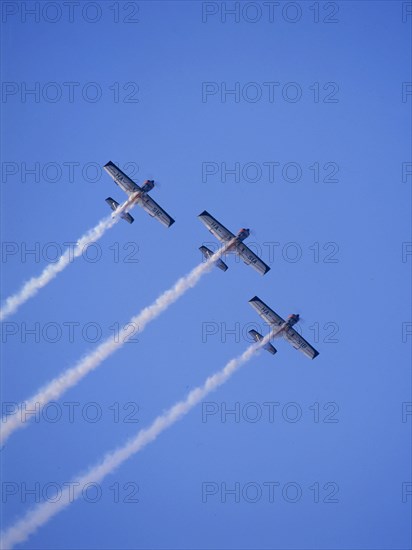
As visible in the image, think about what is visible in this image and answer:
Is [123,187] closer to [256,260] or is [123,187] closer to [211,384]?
[256,260]

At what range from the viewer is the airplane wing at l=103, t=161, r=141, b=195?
2469 inches

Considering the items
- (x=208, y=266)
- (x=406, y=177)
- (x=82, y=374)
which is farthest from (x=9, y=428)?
(x=406, y=177)

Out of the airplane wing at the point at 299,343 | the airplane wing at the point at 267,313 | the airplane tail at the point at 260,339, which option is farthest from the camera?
the airplane wing at the point at 299,343

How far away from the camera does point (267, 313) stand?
65125mm

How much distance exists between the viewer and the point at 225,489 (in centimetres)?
6000

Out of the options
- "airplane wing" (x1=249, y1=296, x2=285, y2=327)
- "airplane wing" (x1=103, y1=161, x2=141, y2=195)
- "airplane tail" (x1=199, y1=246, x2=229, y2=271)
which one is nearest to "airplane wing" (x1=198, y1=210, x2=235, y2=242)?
"airplane tail" (x1=199, y1=246, x2=229, y2=271)

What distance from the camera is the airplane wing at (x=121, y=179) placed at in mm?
62719

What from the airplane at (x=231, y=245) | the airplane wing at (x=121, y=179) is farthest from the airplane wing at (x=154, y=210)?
the airplane at (x=231, y=245)

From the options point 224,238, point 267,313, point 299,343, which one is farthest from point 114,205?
point 299,343

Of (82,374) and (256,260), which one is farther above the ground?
(256,260)

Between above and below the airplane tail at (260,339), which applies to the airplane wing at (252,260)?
above

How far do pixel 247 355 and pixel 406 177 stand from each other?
1659 cm

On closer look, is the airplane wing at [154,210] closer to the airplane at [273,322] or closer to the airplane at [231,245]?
the airplane at [231,245]

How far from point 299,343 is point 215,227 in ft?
33.3
